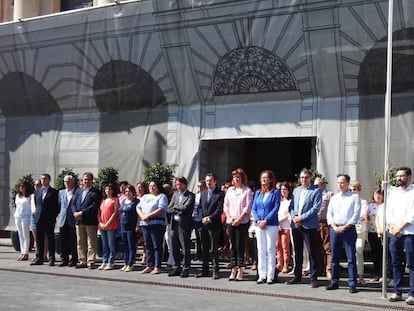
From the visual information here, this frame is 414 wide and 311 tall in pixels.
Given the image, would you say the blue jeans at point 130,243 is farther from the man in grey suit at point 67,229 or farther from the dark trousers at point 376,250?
the dark trousers at point 376,250

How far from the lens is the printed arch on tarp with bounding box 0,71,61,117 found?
19.2m

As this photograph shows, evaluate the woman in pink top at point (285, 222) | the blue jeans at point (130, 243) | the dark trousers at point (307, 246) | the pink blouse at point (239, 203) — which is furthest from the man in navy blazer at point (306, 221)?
the blue jeans at point (130, 243)

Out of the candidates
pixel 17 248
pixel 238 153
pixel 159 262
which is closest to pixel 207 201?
pixel 159 262

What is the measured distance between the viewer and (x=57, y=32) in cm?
1823

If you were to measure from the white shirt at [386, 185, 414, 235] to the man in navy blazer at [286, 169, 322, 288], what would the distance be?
1.27 m

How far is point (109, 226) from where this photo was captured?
469 inches

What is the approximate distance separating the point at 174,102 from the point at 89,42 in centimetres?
284

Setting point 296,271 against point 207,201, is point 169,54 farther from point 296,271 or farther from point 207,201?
point 296,271

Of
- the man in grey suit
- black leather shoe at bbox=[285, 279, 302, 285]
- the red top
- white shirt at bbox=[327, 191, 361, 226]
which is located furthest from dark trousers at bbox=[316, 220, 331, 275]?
the man in grey suit

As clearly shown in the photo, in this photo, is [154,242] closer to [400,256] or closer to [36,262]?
[36,262]

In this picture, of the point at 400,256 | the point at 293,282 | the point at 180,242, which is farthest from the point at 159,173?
the point at 400,256

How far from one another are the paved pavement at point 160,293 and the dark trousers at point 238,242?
0.34 m

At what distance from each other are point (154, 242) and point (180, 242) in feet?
1.56

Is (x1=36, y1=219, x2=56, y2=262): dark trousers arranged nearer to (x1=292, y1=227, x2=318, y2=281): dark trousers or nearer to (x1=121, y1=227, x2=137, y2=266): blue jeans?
(x1=121, y1=227, x2=137, y2=266): blue jeans
